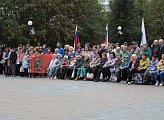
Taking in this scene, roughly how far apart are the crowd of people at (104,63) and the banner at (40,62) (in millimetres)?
300

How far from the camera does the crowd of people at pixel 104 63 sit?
52.0 ft

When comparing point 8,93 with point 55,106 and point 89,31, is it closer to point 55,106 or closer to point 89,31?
Result: point 55,106

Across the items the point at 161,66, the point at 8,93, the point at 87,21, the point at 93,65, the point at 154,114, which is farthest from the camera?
the point at 87,21

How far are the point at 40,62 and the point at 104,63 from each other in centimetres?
441

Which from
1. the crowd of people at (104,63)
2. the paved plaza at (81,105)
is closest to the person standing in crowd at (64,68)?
the crowd of people at (104,63)

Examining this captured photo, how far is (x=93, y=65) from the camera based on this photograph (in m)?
17.9

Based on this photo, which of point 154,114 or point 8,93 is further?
point 8,93

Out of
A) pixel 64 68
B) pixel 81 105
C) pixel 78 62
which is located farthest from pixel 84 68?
pixel 81 105

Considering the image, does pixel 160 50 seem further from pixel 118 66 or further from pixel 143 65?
pixel 118 66

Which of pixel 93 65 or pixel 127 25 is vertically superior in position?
pixel 127 25

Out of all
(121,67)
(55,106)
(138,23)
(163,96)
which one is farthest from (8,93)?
(138,23)

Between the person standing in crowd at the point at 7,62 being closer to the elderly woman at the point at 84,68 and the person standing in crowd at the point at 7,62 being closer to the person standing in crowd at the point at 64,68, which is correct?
the person standing in crowd at the point at 64,68

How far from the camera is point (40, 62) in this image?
67.7ft

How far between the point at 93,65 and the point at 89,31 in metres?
29.9
